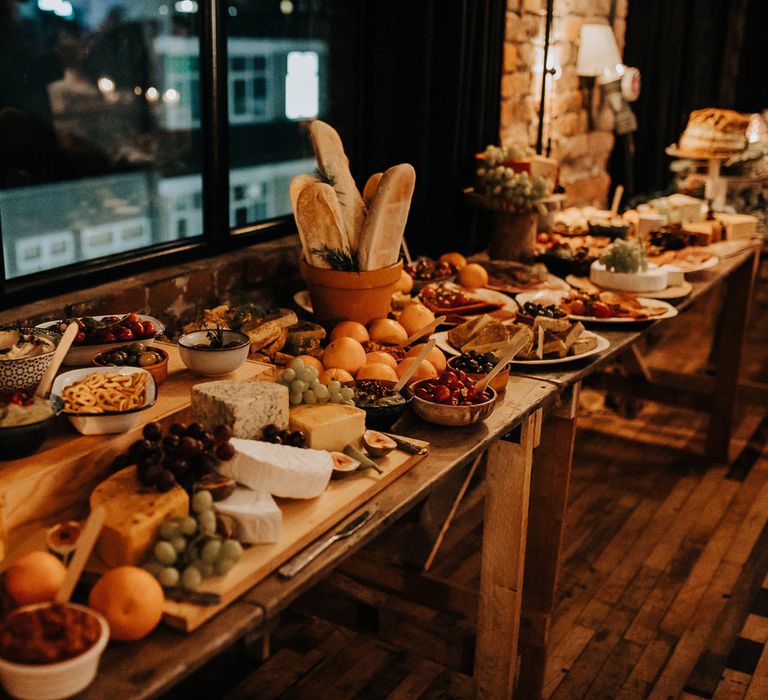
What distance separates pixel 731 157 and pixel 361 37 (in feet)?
6.21

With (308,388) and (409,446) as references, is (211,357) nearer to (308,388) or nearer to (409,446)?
(308,388)

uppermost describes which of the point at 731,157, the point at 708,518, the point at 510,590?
the point at 731,157

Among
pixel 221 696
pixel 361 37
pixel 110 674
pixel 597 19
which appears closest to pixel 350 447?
pixel 110 674

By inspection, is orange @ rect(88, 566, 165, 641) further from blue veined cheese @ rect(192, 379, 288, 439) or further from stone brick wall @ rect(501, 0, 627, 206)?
stone brick wall @ rect(501, 0, 627, 206)

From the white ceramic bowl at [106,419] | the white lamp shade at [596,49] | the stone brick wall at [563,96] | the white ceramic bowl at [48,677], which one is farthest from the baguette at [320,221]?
the white lamp shade at [596,49]

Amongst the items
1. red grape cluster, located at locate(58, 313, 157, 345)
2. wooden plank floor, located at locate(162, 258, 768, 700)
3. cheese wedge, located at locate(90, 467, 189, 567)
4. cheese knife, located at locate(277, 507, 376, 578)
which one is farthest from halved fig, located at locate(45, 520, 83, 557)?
wooden plank floor, located at locate(162, 258, 768, 700)

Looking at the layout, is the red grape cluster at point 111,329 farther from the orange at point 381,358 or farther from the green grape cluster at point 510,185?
the green grape cluster at point 510,185

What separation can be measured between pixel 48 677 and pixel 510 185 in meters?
2.41

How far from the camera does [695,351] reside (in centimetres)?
576

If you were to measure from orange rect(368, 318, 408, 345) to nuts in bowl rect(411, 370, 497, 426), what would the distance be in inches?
13.4

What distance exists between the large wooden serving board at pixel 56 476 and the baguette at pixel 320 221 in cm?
80

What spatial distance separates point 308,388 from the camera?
1731 mm

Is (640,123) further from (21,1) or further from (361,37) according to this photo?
(21,1)

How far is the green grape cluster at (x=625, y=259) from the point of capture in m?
2.86
